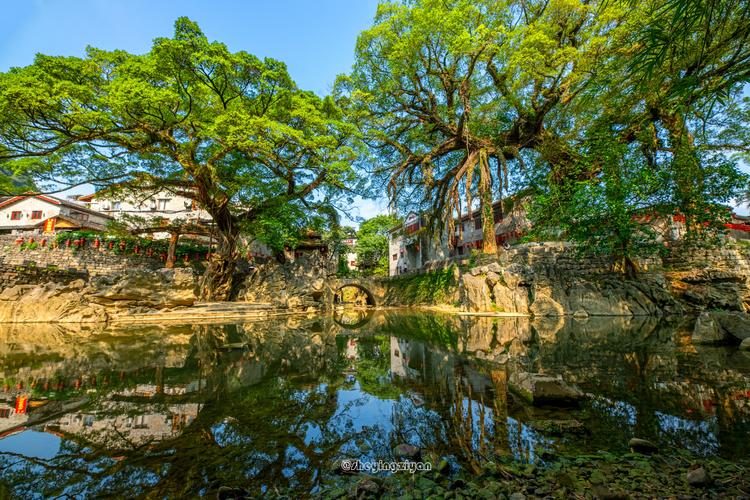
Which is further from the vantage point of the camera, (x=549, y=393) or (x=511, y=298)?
(x=511, y=298)

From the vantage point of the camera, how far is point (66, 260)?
23625 millimetres

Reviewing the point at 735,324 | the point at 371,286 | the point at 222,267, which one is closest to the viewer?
the point at 735,324

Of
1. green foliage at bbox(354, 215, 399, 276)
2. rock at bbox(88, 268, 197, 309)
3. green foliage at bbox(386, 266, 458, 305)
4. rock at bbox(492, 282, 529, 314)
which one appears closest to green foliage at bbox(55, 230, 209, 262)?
rock at bbox(88, 268, 197, 309)

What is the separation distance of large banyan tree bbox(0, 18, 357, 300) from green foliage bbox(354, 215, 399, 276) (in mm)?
24383

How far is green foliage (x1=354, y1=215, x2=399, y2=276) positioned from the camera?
44.8m

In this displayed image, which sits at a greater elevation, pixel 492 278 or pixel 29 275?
pixel 492 278

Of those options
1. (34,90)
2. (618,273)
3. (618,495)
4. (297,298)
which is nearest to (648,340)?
(618,495)

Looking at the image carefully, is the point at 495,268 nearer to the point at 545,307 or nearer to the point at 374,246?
the point at 545,307

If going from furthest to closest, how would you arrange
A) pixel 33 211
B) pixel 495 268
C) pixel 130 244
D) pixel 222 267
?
pixel 33 211 → pixel 130 244 → pixel 222 267 → pixel 495 268

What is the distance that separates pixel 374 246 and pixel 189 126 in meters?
31.8

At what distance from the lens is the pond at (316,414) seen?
8.05 feet

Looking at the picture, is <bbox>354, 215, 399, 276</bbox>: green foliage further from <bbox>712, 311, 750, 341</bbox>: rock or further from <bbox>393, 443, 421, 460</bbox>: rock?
<bbox>393, 443, 421, 460</bbox>: rock

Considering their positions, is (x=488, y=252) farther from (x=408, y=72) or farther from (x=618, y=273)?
(x=408, y=72)

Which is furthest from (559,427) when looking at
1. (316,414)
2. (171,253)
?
(171,253)
